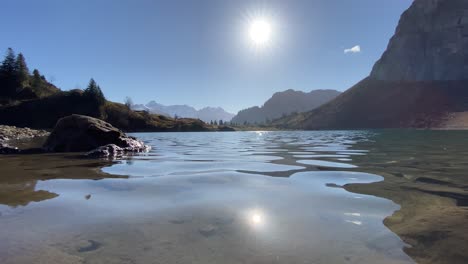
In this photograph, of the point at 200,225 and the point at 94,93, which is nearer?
the point at 200,225

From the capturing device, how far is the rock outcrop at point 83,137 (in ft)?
68.3

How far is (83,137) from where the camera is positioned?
21109 millimetres

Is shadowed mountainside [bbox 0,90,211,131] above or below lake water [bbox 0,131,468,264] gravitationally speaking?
above

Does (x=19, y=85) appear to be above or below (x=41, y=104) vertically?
above

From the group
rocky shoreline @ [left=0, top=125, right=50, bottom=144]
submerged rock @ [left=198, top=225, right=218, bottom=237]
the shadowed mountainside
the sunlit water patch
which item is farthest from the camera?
the shadowed mountainside

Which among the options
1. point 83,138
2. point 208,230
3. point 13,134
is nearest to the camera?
point 208,230

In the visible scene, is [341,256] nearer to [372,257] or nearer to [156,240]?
[372,257]

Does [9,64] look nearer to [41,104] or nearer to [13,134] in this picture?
[41,104]

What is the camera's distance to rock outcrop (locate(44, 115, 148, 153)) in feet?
68.3

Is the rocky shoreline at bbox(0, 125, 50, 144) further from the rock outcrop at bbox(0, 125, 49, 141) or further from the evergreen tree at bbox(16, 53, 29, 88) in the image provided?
the evergreen tree at bbox(16, 53, 29, 88)

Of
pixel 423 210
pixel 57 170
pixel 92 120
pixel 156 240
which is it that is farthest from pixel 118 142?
pixel 423 210

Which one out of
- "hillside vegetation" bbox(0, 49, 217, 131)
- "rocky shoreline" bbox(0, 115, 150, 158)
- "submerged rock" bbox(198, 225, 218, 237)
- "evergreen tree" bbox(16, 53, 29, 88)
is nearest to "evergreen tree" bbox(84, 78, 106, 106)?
"hillside vegetation" bbox(0, 49, 217, 131)

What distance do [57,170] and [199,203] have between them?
310 inches

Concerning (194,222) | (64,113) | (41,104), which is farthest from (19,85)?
(194,222)
